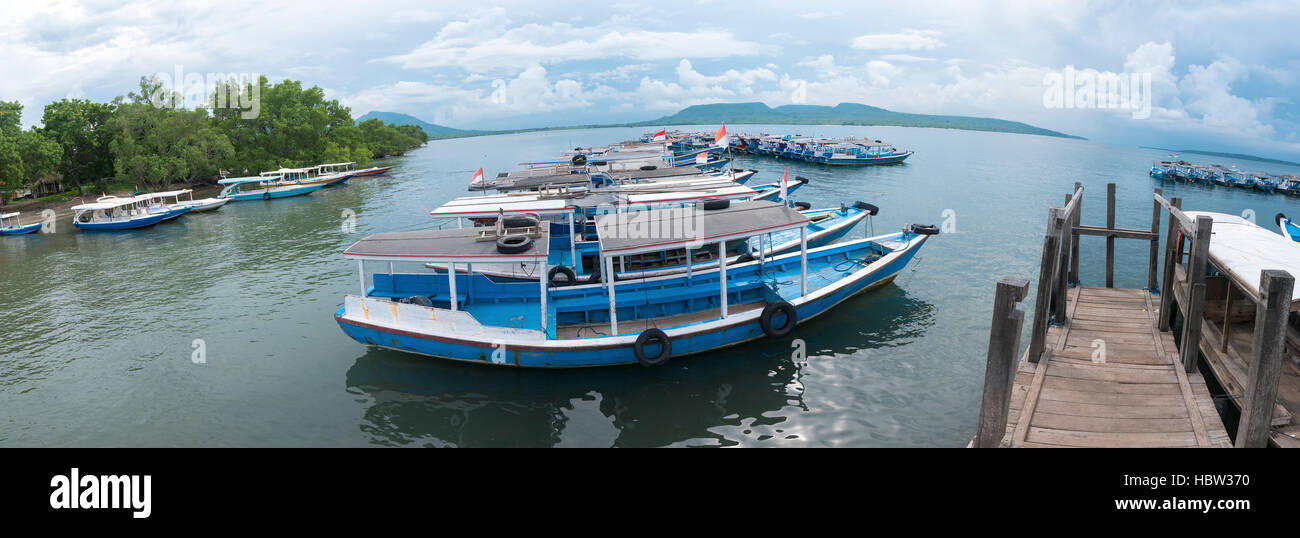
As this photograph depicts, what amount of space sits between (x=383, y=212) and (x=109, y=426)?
103ft

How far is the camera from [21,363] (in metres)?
15.7

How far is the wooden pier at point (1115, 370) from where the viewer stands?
7215 mm

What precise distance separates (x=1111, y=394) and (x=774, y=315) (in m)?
6.80

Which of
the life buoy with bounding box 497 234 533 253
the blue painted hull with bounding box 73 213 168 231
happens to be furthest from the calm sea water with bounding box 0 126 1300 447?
the blue painted hull with bounding box 73 213 168 231

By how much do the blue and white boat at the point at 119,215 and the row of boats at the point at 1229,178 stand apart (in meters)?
77.4

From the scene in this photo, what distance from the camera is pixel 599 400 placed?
1292 centimetres

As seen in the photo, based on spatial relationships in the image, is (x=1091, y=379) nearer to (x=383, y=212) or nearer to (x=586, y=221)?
(x=586, y=221)

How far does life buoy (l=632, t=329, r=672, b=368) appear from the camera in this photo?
43.8 ft

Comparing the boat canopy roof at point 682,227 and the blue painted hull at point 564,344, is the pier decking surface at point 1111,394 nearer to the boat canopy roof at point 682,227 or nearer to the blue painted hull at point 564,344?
the boat canopy roof at point 682,227

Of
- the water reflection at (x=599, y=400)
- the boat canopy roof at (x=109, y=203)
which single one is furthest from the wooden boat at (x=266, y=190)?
the water reflection at (x=599, y=400)

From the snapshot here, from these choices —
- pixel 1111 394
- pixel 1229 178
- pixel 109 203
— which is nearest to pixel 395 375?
pixel 1111 394

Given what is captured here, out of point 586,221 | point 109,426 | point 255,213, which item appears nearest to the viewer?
point 109,426

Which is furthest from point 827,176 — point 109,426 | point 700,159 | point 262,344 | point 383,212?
point 109,426

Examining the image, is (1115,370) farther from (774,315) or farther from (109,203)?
(109,203)
